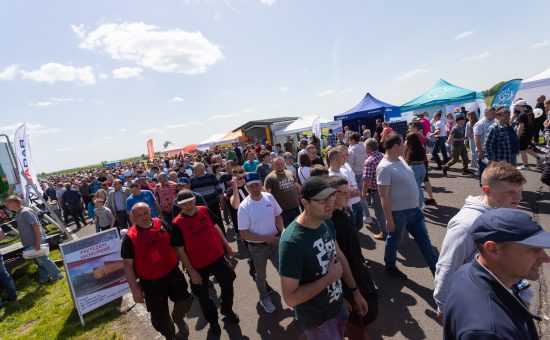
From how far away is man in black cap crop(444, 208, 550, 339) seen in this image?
1.06 meters

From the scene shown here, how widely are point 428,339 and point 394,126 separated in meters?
11.6

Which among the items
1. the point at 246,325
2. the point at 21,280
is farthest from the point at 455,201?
the point at 21,280

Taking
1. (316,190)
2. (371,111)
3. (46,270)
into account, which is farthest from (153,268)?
(371,111)

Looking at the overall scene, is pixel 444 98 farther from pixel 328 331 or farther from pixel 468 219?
pixel 328 331

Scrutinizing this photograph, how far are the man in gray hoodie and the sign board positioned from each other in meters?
4.74

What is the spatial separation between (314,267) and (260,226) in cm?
168

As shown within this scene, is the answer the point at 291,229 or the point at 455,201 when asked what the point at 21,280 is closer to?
the point at 291,229

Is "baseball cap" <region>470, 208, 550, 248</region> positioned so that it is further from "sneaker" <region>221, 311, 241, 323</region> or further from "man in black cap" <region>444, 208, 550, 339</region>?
"sneaker" <region>221, 311, 241, 323</region>

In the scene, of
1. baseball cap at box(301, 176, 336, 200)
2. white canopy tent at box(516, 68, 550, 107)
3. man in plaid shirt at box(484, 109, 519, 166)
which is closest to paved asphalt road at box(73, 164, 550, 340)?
man in plaid shirt at box(484, 109, 519, 166)

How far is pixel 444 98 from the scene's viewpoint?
13062 millimetres

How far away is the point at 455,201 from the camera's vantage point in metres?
6.46

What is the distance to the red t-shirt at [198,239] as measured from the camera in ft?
10.8

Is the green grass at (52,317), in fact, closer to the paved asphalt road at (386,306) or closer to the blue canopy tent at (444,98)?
the paved asphalt road at (386,306)

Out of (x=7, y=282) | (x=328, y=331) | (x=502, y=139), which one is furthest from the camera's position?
(x=7, y=282)
